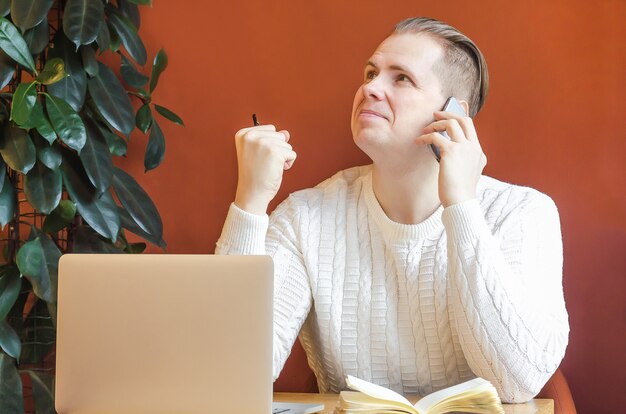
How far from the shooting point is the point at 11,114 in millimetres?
2105

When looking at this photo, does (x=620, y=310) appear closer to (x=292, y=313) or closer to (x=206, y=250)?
(x=292, y=313)

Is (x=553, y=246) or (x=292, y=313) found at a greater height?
(x=553, y=246)

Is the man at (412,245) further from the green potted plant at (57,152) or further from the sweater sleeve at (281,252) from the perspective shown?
the green potted plant at (57,152)

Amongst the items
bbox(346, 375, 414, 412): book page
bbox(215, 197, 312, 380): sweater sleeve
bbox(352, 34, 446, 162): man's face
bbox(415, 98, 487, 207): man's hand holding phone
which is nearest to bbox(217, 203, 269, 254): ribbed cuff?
bbox(215, 197, 312, 380): sweater sleeve

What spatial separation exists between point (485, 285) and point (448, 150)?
326mm

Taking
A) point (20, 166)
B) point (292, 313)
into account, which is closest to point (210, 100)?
point (20, 166)

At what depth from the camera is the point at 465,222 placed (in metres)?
1.77

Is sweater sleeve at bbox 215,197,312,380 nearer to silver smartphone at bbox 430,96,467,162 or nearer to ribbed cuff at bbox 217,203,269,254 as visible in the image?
ribbed cuff at bbox 217,203,269,254

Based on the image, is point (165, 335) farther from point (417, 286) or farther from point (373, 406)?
point (417, 286)

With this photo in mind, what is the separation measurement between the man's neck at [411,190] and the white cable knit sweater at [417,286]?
4 centimetres

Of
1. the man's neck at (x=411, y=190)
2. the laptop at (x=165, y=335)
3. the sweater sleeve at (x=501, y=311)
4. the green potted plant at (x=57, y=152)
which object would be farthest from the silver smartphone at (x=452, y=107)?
the green potted plant at (x=57, y=152)

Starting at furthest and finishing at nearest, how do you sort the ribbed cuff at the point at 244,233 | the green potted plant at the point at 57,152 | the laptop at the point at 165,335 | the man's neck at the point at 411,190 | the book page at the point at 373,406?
the green potted plant at the point at 57,152
the man's neck at the point at 411,190
the ribbed cuff at the point at 244,233
the book page at the point at 373,406
the laptop at the point at 165,335

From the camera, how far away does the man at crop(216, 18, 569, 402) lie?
1762 mm

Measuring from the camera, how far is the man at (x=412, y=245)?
1762mm
